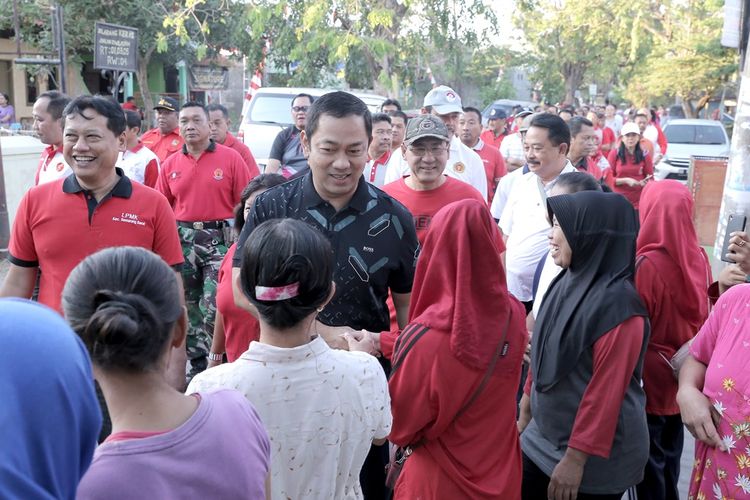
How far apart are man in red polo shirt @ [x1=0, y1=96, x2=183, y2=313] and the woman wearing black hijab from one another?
1.89 metres

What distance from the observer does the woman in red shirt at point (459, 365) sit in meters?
2.65

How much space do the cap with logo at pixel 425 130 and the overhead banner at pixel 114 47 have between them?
882 centimetres

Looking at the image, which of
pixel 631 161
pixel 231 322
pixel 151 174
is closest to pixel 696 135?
pixel 631 161

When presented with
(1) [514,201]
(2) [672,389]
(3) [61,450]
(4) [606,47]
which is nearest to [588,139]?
(1) [514,201]

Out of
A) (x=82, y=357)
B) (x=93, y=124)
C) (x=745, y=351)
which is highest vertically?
(x=93, y=124)

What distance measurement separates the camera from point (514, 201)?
527cm

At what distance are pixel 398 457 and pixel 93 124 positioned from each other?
2.14 meters

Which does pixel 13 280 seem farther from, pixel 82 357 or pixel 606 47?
pixel 606 47

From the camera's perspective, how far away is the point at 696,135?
1986 cm

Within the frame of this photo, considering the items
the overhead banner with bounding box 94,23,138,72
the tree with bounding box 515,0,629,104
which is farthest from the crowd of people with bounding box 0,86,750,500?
the tree with bounding box 515,0,629,104

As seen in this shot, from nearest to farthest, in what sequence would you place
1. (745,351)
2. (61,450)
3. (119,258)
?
(61,450) → (119,258) → (745,351)

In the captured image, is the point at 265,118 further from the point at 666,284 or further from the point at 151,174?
the point at 666,284

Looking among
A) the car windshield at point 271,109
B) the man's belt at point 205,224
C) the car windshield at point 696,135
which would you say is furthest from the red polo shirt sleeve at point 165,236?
the car windshield at point 696,135

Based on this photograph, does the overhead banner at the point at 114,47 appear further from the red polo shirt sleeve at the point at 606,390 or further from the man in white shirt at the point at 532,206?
the red polo shirt sleeve at the point at 606,390
